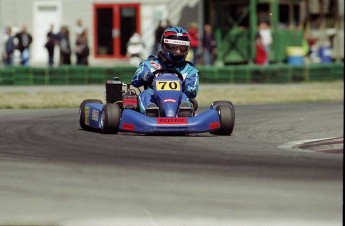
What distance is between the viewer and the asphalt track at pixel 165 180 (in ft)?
23.7

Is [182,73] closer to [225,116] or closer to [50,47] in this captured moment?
[225,116]

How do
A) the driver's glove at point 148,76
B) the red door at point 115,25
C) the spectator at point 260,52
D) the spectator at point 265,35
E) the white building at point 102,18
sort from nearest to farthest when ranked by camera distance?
1. the driver's glove at point 148,76
2. the spectator at point 260,52
3. the spectator at point 265,35
4. the white building at point 102,18
5. the red door at point 115,25

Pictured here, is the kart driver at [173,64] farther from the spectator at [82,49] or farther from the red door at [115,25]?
the red door at [115,25]

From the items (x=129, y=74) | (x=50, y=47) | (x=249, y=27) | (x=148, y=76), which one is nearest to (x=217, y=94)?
(x=129, y=74)

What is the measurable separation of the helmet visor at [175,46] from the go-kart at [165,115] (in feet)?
1.12

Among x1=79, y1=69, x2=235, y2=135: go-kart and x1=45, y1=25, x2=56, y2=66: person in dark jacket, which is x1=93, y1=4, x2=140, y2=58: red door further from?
x1=79, y1=69, x2=235, y2=135: go-kart

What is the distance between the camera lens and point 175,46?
42.6ft

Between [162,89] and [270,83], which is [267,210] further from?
[270,83]

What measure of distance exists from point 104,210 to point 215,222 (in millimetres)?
856

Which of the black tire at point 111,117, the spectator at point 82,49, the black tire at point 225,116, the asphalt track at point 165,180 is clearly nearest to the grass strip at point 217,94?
the spectator at point 82,49

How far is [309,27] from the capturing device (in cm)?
3597

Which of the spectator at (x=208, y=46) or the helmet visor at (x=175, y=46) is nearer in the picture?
the helmet visor at (x=175, y=46)

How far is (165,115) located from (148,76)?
737 millimetres

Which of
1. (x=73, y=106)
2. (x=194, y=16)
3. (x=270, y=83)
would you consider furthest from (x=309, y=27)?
(x=73, y=106)
